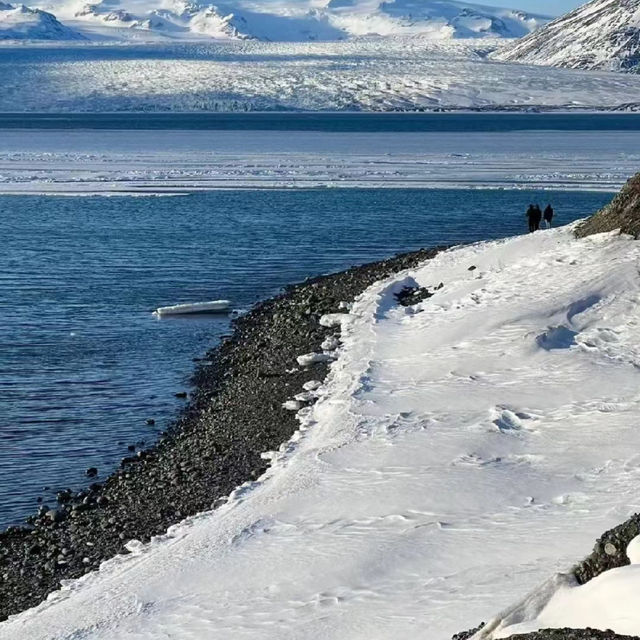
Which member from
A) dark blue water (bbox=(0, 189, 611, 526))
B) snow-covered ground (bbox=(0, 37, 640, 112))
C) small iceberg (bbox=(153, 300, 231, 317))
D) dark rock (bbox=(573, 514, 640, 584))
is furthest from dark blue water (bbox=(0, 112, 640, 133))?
dark rock (bbox=(573, 514, 640, 584))

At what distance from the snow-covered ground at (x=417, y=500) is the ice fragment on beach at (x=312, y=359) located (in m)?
0.41

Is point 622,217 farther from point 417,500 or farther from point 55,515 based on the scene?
point 55,515

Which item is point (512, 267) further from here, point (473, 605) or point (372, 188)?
point (372, 188)

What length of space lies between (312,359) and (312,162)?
46196mm

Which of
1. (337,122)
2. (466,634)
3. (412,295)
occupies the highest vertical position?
(466,634)

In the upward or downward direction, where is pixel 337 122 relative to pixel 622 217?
downward

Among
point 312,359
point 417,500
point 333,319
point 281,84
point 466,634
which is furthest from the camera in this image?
point 281,84

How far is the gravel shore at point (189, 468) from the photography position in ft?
40.2

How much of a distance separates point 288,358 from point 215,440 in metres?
4.60

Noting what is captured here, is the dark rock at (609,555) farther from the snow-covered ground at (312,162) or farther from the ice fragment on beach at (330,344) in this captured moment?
the snow-covered ground at (312,162)

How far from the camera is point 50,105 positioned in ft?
520

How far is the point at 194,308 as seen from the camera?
2552cm

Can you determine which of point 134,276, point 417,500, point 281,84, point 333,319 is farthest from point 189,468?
point 281,84

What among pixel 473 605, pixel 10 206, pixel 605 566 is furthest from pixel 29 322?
pixel 10 206
